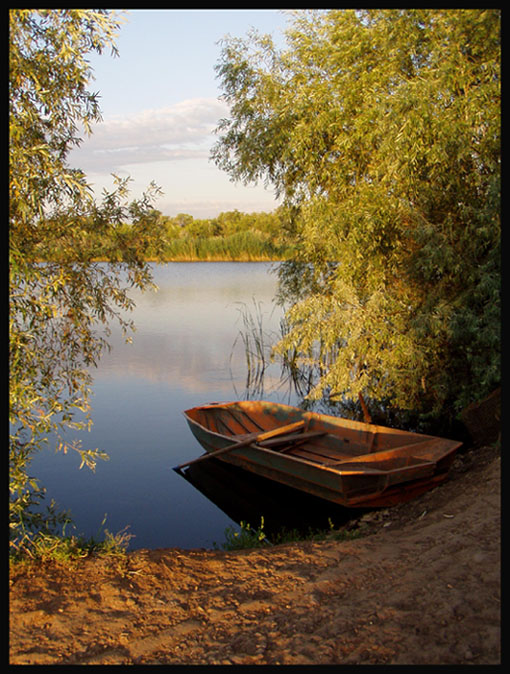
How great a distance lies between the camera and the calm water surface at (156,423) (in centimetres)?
803

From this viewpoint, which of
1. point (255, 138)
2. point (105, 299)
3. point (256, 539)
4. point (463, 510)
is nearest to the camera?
point (105, 299)

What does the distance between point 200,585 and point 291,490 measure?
13.6ft

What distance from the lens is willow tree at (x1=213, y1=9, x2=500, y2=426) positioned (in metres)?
8.34

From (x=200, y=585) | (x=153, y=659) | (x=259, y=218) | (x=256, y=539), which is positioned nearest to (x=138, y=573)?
(x=200, y=585)

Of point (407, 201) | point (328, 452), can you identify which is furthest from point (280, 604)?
point (407, 201)

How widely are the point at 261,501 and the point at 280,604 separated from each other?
448 centimetres

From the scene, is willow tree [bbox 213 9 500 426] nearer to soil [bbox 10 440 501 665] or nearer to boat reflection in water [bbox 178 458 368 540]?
boat reflection in water [bbox 178 458 368 540]

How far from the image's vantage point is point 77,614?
4.01 metres

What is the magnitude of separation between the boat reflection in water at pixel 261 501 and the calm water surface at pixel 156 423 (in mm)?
230

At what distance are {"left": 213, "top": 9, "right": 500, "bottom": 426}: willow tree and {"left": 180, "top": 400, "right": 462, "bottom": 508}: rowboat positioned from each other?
70 centimetres

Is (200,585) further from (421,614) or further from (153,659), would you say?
(421,614)

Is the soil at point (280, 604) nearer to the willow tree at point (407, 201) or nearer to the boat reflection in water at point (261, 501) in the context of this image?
the boat reflection in water at point (261, 501)

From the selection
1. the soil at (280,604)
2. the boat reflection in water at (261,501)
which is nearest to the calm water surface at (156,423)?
the boat reflection in water at (261,501)

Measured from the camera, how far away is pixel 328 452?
9008 mm
